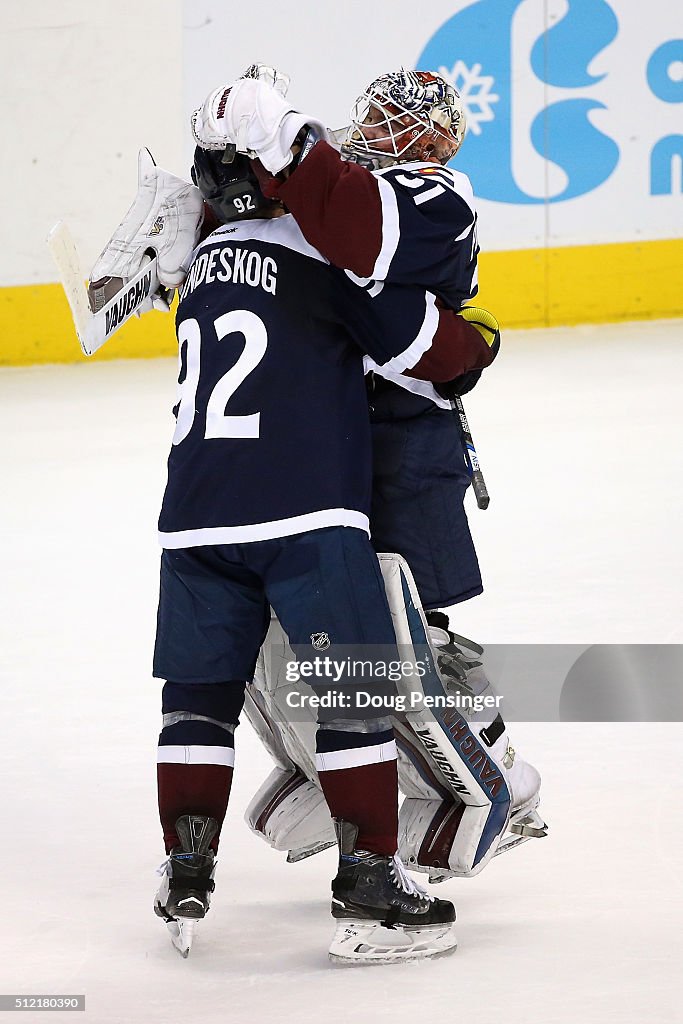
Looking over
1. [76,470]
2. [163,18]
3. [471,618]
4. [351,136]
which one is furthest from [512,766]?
[163,18]

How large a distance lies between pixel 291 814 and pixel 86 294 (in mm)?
675

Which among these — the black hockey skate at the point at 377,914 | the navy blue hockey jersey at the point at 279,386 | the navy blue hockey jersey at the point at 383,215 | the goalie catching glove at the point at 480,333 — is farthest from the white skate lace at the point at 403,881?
the navy blue hockey jersey at the point at 383,215

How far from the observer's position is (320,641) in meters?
1.77

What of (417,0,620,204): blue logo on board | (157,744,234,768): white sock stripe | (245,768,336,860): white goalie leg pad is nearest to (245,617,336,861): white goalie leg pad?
(245,768,336,860): white goalie leg pad

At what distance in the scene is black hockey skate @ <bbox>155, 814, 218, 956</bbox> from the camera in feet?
5.90

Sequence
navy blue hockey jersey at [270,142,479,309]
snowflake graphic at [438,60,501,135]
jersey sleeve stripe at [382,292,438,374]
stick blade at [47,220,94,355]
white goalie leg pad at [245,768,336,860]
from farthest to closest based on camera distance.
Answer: snowflake graphic at [438,60,501,135], white goalie leg pad at [245,768,336,860], stick blade at [47,220,94,355], jersey sleeve stripe at [382,292,438,374], navy blue hockey jersey at [270,142,479,309]

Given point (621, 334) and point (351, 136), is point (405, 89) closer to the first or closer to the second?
point (351, 136)

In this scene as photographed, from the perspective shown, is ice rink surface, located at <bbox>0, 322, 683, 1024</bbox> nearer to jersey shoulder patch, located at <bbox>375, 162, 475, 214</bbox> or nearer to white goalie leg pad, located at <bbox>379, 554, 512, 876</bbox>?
white goalie leg pad, located at <bbox>379, 554, 512, 876</bbox>

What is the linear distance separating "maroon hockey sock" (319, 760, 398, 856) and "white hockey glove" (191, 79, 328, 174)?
65 centimetres

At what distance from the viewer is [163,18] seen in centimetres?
649

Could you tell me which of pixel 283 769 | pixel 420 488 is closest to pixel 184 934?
pixel 283 769

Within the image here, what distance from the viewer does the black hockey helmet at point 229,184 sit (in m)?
1.79

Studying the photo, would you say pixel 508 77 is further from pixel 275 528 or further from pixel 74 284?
pixel 275 528

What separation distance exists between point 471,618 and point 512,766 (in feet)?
3.93
